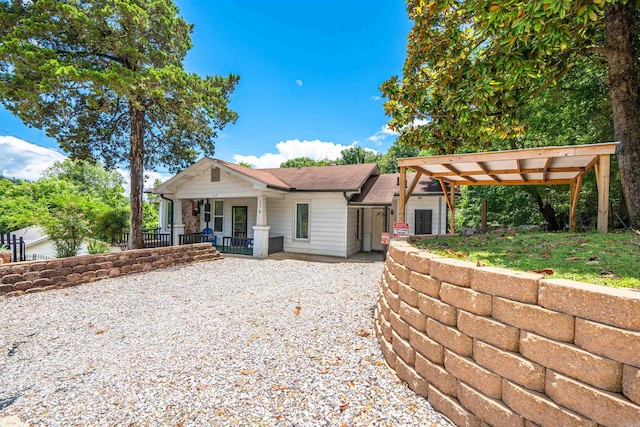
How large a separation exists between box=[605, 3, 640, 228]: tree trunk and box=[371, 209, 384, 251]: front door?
842 cm

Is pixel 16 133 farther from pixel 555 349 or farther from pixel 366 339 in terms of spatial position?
pixel 555 349

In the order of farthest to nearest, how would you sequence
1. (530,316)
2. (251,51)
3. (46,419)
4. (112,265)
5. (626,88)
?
(251,51), (112,265), (626,88), (46,419), (530,316)

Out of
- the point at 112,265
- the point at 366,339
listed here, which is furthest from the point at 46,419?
the point at 112,265

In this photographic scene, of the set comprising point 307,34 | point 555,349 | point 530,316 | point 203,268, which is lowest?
point 203,268

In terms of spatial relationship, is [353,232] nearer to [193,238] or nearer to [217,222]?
[217,222]

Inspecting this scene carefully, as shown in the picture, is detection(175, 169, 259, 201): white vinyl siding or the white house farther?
detection(175, 169, 259, 201): white vinyl siding

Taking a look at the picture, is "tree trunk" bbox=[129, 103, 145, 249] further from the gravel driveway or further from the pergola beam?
the pergola beam

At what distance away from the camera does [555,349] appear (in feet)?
5.48

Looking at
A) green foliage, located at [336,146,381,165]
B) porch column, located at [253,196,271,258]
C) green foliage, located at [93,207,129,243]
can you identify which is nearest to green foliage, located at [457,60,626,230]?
porch column, located at [253,196,271,258]

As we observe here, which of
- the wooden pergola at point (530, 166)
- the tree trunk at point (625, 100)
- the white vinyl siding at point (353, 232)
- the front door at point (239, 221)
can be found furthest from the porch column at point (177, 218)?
the tree trunk at point (625, 100)

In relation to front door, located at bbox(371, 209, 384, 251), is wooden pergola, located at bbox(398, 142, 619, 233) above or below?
above

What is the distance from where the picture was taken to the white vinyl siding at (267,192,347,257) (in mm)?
11406

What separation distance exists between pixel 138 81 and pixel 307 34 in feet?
28.8

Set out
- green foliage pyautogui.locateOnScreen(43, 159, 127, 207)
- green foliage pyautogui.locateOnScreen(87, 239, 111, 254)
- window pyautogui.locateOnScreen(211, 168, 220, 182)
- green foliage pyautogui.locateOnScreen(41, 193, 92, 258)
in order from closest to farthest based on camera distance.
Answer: green foliage pyautogui.locateOnScreen(41, 193, 92, 258) → green foliage pyautogui.locateOnScreen(87, 239, 111, 254) → window pyautogui.locateOnScreen(211, 168, 220, 182) → green foliage pyautogui.locateOnScreen(43, 159, 127, 207)
